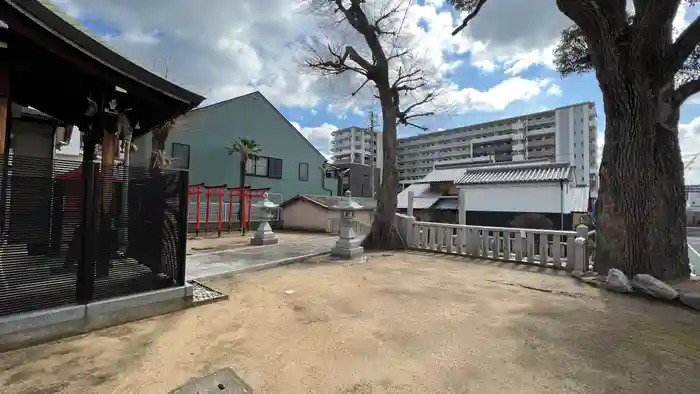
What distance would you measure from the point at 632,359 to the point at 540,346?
673 mm

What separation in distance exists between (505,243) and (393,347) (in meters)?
5.24

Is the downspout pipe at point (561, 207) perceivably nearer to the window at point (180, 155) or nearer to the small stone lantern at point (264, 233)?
the small stone lantern at point (264, 233)

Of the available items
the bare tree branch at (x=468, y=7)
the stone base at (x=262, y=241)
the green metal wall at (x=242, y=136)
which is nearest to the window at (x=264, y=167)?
the green metal wall at (x=242, y=136)

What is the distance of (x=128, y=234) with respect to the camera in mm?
3492

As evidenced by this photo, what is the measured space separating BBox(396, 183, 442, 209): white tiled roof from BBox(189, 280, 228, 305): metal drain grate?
42.7ft

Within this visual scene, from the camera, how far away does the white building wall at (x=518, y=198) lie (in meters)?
13.0

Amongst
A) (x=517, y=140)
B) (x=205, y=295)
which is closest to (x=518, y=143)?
(x=517, y=140)

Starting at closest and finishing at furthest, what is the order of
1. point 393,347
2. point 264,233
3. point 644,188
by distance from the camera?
point 393,347 → point 644,188 → point 264,233

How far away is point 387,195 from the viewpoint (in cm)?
898

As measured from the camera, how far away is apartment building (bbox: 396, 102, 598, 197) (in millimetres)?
38750

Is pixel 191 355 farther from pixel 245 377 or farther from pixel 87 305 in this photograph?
pixel 87 305

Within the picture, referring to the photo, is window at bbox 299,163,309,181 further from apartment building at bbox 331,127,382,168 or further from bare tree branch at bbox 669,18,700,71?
apartment building at bbox 331,127,382,168

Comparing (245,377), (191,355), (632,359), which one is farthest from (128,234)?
(632,359)

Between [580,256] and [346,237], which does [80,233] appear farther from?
[580,256]
